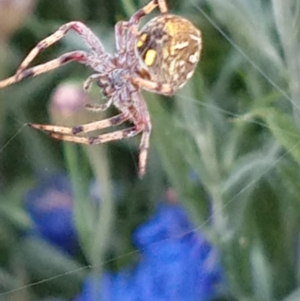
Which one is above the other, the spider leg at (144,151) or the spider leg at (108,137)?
the spider leg at (108,137)

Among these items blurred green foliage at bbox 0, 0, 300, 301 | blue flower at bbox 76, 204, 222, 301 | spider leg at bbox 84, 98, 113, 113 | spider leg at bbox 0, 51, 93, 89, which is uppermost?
spider leg at bbox 0, 51, 93, 89

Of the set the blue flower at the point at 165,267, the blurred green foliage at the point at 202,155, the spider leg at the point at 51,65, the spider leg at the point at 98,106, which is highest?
the spider leg at the point at 51,65

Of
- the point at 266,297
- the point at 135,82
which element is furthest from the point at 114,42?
the point at 266,297
